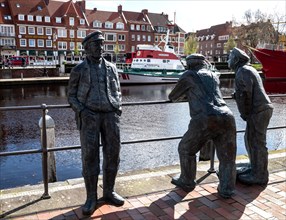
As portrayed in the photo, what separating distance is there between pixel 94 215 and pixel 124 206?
0.37 m

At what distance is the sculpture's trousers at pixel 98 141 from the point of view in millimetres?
3322

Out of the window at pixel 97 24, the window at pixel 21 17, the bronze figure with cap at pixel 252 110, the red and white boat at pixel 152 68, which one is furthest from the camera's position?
the window at pixel 97 24

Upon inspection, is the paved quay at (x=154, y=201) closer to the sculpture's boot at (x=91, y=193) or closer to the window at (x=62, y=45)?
the sculpture's boot at (x=91, y=193)

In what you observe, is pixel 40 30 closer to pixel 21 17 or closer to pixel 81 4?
pixel 21 17

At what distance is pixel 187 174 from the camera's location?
387cm

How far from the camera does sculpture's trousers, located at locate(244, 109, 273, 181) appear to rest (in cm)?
407

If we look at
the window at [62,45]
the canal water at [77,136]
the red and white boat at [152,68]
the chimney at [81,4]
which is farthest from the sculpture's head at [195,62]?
the chimney at [81,4]

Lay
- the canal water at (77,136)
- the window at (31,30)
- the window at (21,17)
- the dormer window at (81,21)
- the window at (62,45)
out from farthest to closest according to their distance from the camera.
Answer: the dormer window at (81,21)
the window at (62,45)
the window at (31,30)
the window at (21,17)
the canal water at (77,136)

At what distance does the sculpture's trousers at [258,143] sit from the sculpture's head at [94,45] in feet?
6.91

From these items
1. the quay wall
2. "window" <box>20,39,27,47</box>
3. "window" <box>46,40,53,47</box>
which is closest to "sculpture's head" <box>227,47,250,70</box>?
the quay wall

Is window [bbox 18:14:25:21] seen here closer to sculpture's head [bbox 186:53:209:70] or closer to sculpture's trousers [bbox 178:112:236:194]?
sculpture's head [bbox 186:53:209:70]

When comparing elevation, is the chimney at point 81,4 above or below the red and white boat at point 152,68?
above

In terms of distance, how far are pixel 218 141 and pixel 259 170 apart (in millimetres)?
845

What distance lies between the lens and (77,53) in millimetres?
56438
